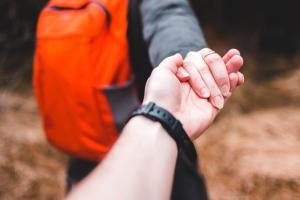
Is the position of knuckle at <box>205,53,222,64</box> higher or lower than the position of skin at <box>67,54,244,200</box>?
higher

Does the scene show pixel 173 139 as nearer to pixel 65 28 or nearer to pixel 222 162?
pixel 65 28

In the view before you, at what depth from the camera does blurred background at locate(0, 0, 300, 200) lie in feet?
7.57

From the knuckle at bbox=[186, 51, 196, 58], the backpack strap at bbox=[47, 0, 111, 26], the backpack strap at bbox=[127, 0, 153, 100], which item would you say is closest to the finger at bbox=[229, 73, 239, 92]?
the knuckle at bbox=[186, 51, 196, 58]

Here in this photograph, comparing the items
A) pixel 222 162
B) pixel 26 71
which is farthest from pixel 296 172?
pixel 26 71

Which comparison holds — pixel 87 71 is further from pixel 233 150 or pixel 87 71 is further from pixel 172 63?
pixel 233 150

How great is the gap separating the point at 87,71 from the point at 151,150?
0.52 metres

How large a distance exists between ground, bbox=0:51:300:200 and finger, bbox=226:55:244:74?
4.26 ft

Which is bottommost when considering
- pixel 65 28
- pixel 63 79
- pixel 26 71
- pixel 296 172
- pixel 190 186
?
pixel 26 71

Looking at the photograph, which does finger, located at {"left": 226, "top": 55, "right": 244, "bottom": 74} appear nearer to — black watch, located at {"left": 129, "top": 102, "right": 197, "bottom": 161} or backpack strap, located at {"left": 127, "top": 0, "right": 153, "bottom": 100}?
black watch, located at {"left": 129, "top": 102, "right": 197, "bottom": 161}

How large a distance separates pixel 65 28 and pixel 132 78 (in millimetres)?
252

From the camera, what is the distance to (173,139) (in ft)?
2.85

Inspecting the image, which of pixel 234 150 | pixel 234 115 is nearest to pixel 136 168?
pixel 234 150

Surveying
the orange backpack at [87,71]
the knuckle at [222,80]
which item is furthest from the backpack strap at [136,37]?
the knuckle at [222,80]

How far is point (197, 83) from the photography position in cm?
97
